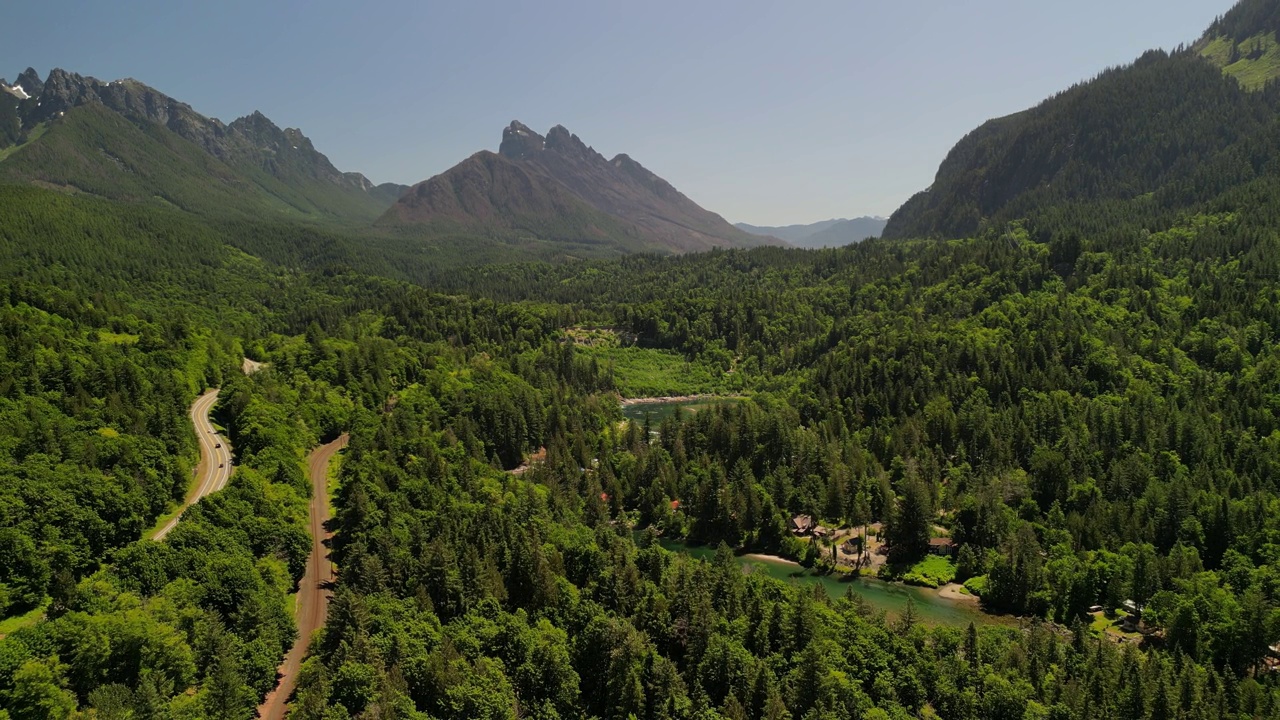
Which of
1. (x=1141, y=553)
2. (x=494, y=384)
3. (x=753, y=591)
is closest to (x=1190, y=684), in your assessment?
(x=1141, y=553)

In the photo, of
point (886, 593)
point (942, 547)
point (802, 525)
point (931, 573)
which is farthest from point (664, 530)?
point (942, 547)

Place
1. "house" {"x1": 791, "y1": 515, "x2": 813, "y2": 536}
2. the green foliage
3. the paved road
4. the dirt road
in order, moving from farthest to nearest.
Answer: "house" {"x1": 791, "y1": 515, "x2": 813, "y2": 536}
the green foliage
the paved road
the dirt road

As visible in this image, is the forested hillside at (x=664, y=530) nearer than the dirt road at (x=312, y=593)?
No

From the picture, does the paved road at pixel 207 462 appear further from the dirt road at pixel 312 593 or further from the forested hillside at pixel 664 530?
the dirt road at pixel 312 593

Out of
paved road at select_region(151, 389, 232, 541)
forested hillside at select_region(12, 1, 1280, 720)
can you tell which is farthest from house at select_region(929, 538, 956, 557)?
paved road at select_region(151, 389, 232, 541)

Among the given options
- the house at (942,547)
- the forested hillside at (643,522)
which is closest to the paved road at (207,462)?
the forested hillside at (643,522)

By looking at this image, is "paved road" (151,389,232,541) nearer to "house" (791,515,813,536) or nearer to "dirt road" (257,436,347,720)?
"dirt road" (257,436,347,720)

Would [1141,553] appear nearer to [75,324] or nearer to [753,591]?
[753,591]
